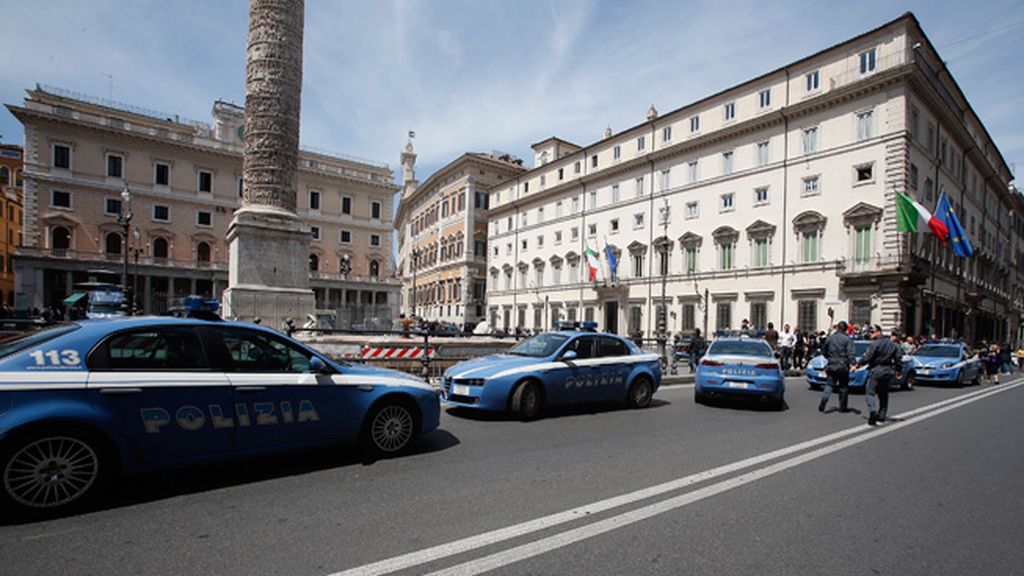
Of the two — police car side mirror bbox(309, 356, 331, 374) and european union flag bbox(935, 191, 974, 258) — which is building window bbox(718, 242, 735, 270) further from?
police car side mirror bbox(309, 356, 331, 374)

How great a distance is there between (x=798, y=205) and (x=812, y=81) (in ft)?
26.2

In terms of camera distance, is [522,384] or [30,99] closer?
[522,384]

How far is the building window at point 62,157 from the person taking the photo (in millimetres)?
51688

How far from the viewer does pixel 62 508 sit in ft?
14.2

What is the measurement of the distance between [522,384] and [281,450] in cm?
428

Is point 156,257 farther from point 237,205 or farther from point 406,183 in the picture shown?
point 406,183

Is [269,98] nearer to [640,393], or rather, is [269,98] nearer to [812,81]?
[640,393]

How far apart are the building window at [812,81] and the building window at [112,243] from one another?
6385 cm

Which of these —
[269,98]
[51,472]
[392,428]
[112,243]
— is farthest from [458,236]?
[51,472]

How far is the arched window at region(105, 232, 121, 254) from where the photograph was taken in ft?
180

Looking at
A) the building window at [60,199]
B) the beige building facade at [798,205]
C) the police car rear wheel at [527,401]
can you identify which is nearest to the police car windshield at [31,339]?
the police car rear wheel at [527,401]

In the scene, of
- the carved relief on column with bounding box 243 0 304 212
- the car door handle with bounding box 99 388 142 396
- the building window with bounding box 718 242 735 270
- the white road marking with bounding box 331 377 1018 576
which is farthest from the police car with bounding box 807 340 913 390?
the building window with bounding box 718 242 735 270

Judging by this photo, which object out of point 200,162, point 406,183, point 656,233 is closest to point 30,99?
point 200,162

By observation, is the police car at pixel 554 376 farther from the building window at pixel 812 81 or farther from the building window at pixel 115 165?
the building window at pixel 115 165
